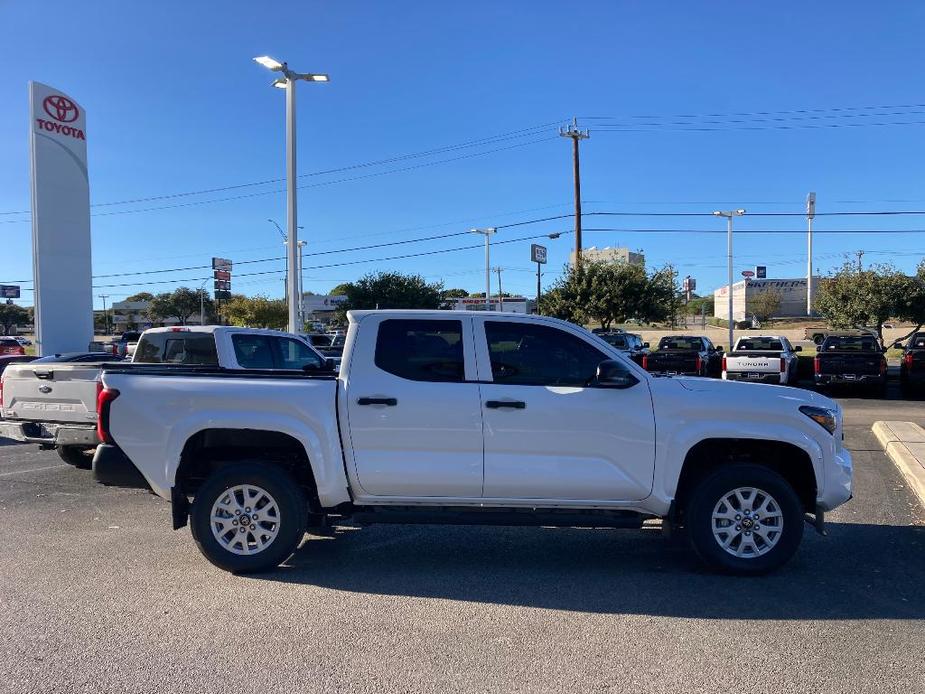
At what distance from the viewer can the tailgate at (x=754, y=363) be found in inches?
739

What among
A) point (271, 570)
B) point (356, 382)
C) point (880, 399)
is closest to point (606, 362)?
point (356, 382)

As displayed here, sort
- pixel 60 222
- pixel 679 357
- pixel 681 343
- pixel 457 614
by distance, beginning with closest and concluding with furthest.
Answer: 1. pixel 457 614
2. pixel 60 222
3. pixel 679 357
4. pixel 681 343

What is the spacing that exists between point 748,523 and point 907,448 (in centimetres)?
649

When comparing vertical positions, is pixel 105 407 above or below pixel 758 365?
above

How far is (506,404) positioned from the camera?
528 centimetres

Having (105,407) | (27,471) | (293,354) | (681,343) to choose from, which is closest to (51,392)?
(27,471)

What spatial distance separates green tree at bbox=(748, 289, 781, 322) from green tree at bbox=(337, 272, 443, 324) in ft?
179

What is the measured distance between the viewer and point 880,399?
19.6 metres

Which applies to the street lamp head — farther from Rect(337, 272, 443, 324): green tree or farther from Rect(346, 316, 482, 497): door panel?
Rect(337, 272, 443, 324): green tree

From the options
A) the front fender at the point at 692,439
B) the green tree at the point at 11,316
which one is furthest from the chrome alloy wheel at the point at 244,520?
the green tree at the point at 11,316

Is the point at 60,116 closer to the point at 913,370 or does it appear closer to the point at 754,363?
the point at 754,363

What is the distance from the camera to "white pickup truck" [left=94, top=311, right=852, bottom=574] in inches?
209

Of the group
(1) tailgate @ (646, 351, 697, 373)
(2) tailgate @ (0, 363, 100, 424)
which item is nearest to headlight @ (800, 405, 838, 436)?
(2) tailgate @ (0, 363, 100, 424)

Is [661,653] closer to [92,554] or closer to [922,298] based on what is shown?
[92,554]
